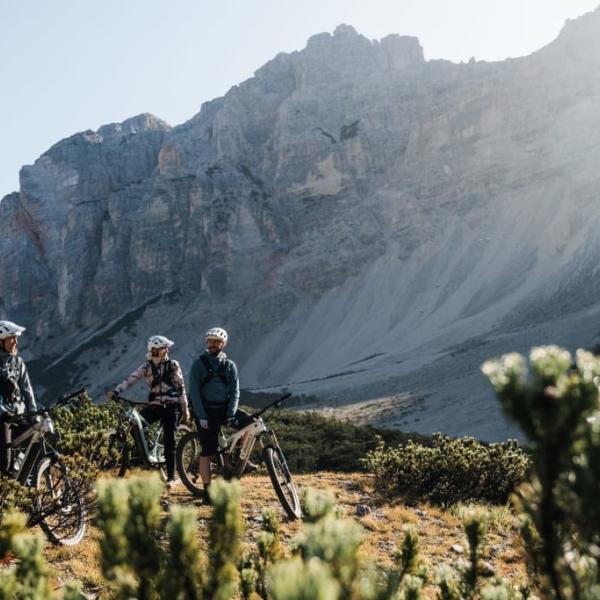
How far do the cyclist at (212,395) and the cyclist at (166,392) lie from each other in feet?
2.87

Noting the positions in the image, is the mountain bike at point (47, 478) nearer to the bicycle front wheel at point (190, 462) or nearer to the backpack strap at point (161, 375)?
the bicycle front wheel at point (190, 462)

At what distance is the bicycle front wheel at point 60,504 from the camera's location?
6.18 meters

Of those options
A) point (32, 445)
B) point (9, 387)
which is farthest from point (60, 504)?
point (9, 387)

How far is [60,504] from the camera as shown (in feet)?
20.3

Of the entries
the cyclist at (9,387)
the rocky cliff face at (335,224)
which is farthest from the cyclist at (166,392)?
the rocky cliff face at (335,224)

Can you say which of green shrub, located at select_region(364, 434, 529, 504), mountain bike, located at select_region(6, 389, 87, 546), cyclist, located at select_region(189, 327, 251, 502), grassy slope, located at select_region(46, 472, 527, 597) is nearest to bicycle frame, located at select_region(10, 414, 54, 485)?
mountain bike, located at select_region(6, 389, 87, 546)

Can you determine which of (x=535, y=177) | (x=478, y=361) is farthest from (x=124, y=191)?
(x=478, y=361)

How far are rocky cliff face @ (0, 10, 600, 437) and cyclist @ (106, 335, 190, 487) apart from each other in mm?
41381

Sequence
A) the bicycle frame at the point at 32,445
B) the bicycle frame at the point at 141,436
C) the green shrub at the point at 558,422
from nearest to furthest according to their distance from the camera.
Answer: the green shrub at the point at 558,422
the bicycle frame at the point at 32,445
the bicycle frame at the point at 141,436

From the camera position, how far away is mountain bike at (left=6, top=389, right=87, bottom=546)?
6.23 meters

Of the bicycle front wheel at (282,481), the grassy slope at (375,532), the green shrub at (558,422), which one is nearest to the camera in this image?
the green shrub at (558,422)

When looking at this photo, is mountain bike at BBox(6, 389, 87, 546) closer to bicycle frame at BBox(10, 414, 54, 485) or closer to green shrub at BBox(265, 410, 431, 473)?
bicycle frame at BBox(10, 414, 54, 485)

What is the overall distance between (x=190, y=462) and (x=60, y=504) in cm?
281

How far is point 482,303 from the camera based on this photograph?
244 ft
